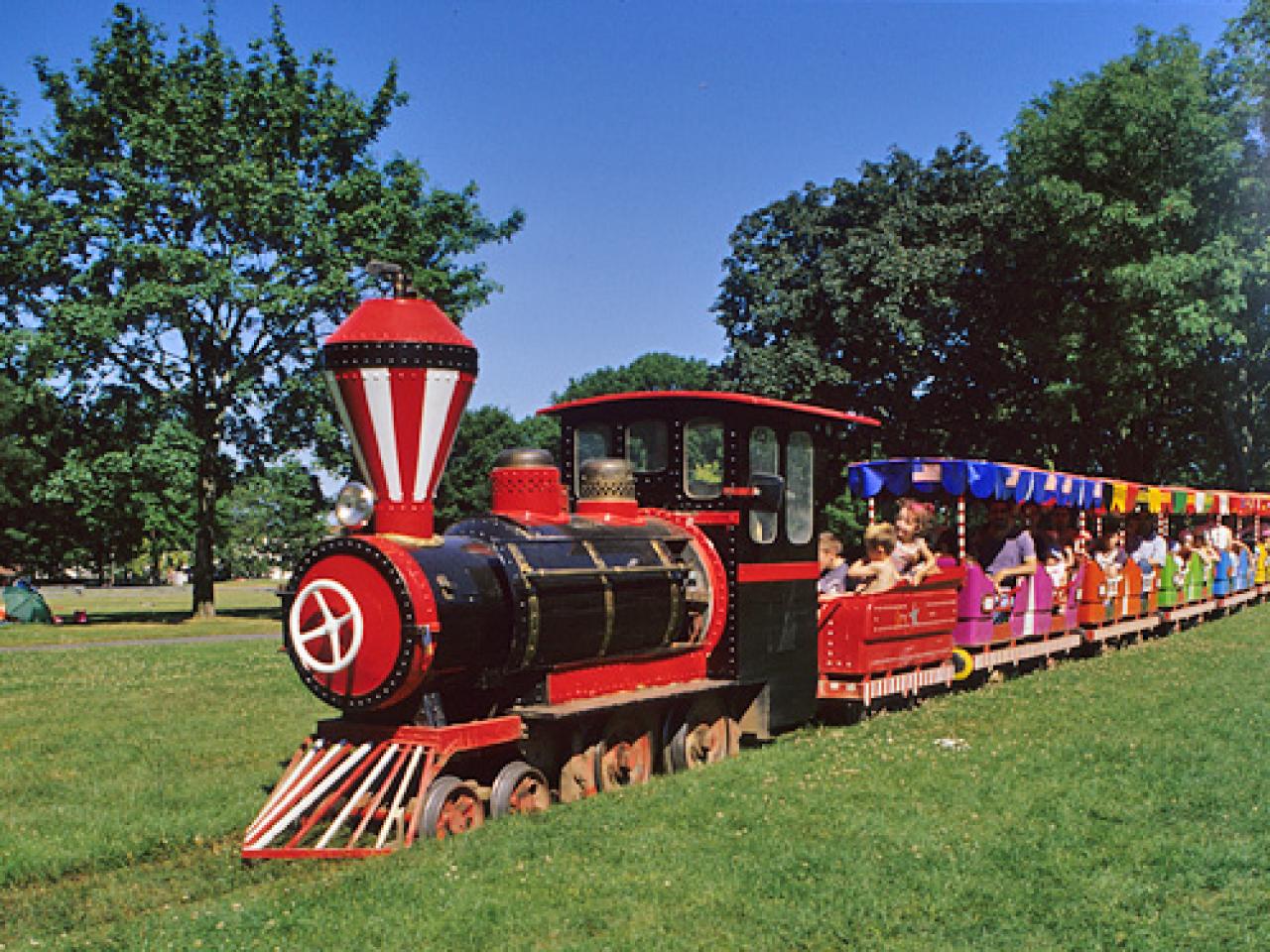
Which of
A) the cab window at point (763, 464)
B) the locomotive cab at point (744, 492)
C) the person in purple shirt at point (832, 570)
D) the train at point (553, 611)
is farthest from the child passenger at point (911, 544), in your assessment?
the cab window at point (763, 464)

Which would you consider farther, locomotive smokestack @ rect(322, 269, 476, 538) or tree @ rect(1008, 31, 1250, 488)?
tree @ rect(1008, 31, 1250, 488)

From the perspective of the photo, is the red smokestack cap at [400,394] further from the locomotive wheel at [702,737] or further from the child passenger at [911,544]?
the child passenger at [911,544]

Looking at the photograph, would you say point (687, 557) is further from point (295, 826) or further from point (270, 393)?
Result: point (270, 393)

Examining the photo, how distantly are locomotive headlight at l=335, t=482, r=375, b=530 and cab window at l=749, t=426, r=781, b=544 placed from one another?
11.7ft

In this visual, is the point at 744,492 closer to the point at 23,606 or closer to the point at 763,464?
the point at 763,464

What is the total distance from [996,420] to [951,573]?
2349 cm

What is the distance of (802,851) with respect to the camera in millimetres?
6773

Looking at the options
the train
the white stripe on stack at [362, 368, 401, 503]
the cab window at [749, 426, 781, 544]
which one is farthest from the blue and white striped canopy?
the white stripe on stack at [362, 368, 401, 503]

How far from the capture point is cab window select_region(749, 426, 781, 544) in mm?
10164

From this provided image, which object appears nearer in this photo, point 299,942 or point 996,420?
point 299,942

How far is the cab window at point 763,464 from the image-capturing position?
400 inches

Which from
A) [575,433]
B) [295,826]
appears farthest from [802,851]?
[575,433]

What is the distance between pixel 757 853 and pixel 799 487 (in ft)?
15.3

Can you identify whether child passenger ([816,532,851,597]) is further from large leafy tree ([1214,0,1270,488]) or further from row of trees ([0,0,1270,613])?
large leafy tree ([1214,0,1270,488])
